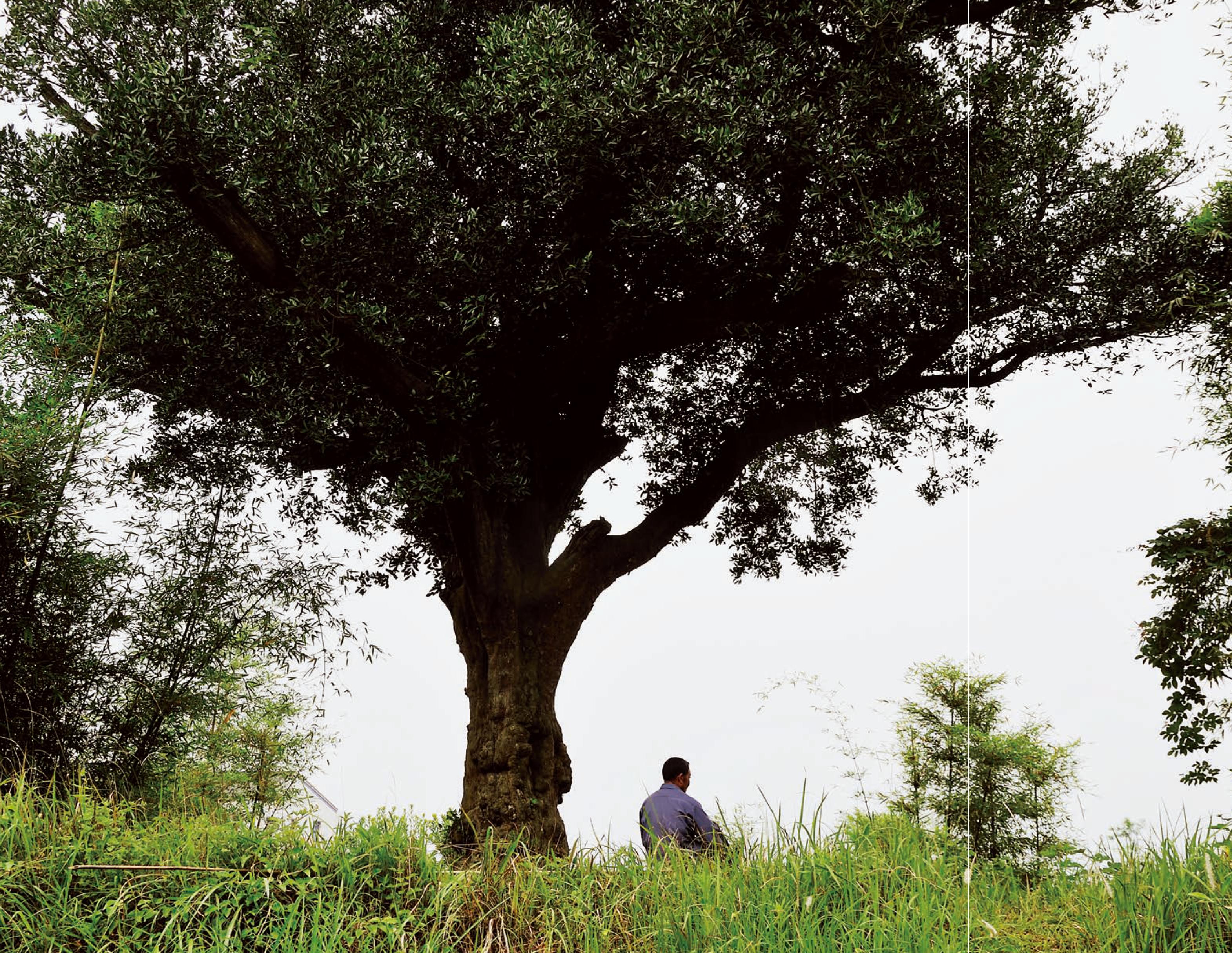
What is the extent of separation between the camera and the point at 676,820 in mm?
7543

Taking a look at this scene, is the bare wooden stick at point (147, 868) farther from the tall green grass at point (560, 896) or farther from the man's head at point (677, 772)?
the man's head at point (677, 772)

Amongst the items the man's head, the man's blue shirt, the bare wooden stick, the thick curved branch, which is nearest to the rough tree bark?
the thick curved branch

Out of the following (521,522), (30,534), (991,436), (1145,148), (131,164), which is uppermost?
(1145,148)

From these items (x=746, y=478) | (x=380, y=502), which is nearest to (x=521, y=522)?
(x=380, y=502)

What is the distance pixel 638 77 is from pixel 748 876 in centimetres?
620

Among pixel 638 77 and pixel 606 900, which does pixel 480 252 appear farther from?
pixel 606 900

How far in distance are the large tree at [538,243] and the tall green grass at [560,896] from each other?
14.7 feet

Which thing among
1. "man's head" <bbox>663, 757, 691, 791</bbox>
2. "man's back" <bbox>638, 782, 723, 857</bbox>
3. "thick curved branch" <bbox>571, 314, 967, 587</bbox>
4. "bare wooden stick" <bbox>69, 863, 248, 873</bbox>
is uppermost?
"thick curved branch" <bbox>571, 314, 967, 587</bbox>

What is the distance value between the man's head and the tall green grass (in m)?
3.05

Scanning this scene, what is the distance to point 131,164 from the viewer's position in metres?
7.70

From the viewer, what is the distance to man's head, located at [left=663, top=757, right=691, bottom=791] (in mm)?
8789

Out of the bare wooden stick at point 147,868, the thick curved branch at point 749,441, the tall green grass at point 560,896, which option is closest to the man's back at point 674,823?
the tall green grass at point 560,896

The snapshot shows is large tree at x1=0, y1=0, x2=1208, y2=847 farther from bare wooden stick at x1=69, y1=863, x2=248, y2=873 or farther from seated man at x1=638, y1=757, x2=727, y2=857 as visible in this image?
bare wooden stick at x1=69, y1=863, x2=248, y2=873

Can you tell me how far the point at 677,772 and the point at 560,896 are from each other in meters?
3.53
